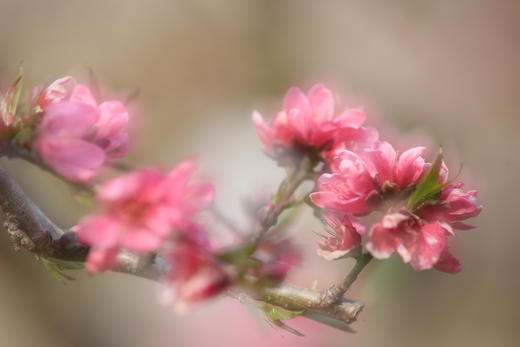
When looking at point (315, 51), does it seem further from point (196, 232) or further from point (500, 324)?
point (196, 232)

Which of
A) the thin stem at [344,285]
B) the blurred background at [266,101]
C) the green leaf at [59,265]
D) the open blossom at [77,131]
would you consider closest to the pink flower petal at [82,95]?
the open blossom at [77,131]

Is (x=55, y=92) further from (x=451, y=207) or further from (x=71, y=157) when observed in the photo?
(x=451, y=207)

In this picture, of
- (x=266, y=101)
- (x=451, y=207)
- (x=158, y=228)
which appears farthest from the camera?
(x=266, y=101)

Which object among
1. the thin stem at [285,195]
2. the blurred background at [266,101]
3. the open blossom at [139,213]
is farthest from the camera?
the blurred background at [266,101]

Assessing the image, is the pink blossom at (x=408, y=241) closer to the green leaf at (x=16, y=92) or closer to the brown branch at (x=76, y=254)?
the brown branch at (x=76, y=254)

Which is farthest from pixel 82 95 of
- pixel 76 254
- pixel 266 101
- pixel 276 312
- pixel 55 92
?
pixel 266 101

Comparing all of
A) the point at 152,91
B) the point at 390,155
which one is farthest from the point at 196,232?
the point at 152,91

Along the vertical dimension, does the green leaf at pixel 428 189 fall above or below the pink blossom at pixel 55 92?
above
